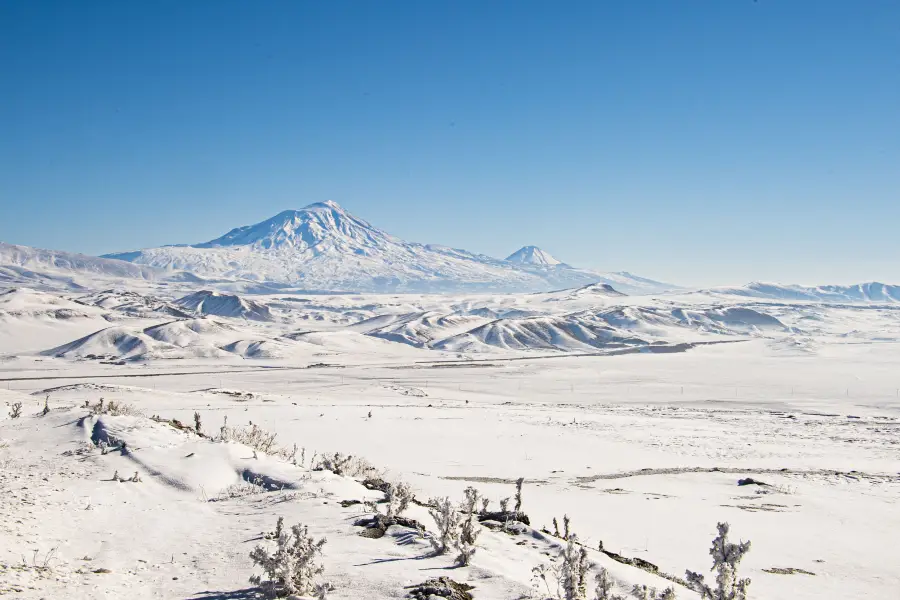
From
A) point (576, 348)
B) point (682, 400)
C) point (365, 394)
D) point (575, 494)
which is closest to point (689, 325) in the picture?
point (576, 348)

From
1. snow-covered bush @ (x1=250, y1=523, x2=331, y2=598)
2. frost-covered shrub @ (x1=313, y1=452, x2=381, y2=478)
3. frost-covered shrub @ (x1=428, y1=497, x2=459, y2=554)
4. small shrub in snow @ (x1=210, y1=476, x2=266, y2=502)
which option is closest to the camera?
snow-covered bush @ (x1=250, y1=523, x2=331, y2=598)

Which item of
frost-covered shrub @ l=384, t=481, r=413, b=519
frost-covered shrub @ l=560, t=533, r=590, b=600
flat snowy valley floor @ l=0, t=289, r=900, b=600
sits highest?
frost-covered shrub @ l=560, t=533, r=590, b=600

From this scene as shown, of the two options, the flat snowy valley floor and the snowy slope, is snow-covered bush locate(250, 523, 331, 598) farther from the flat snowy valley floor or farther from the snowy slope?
the snowy slope

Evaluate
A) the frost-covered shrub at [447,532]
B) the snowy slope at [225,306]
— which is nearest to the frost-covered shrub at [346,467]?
the frost-covered shrub at [447,532]

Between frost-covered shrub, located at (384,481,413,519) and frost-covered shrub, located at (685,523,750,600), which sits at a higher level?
frost-covered shrub, located at (685,523,750,600)

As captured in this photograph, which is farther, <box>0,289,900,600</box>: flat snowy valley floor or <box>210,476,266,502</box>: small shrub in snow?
<box>210,476,266,502</box>: small shrub in snow

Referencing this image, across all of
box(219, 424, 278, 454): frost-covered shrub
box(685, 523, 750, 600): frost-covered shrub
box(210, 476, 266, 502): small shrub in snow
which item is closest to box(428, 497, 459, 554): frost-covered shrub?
box(685, 523, 750, 600): frost-covered shrub

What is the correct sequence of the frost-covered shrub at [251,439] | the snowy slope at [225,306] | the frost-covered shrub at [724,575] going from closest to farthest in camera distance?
the frost-covered shrub at [724,575]
the frost-covered shrub at [251,439]
the snowy slope at [225,306]

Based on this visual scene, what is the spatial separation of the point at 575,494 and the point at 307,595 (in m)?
9.30

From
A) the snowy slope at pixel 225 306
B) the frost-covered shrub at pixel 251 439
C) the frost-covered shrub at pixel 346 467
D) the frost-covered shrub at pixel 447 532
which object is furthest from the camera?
the snowy slope at pixel 225 306

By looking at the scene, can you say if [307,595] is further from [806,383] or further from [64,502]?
[806,383]

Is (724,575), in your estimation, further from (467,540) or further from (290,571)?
(290,571)

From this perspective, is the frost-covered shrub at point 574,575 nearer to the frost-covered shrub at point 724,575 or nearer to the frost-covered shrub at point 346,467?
the frost-covered shrub at point 724,575

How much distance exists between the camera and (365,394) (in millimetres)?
47062
